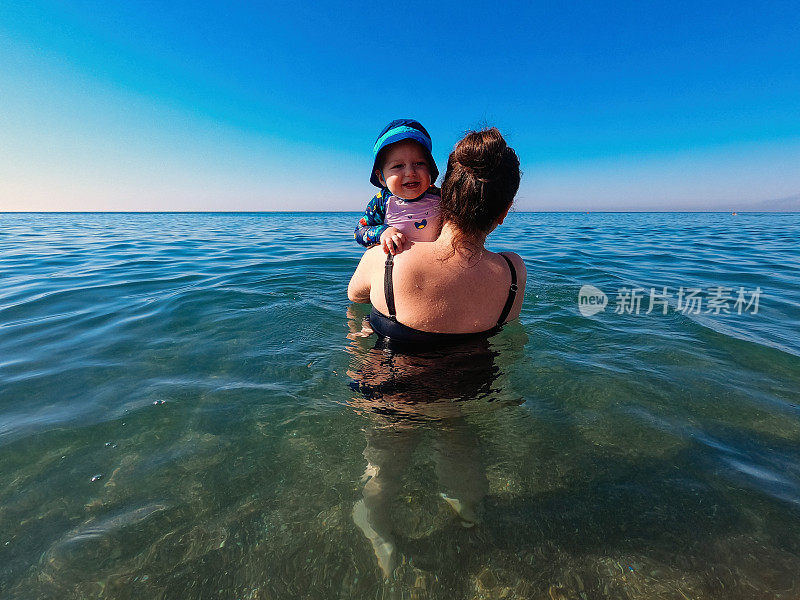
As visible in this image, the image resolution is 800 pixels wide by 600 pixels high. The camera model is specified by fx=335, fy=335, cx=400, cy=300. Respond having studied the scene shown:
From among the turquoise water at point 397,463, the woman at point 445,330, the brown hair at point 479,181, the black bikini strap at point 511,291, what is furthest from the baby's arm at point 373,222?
the black bikini strap at point 511,291

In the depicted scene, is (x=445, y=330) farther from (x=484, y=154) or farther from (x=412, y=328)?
(x=484, y=154)

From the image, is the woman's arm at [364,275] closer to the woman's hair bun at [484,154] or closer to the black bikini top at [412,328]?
the black bikini top at [412,328]

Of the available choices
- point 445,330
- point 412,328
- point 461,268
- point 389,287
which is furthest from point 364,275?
point 461,268

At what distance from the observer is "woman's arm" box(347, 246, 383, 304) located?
8.83 ft

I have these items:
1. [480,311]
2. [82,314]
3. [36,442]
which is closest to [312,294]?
[82,314]

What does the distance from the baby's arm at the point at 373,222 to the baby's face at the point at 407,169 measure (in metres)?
0.33

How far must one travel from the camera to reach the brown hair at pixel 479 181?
1.94m

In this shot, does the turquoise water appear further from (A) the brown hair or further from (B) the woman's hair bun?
(B) the woman's hair bun

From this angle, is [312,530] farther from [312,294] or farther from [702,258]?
[702,258]

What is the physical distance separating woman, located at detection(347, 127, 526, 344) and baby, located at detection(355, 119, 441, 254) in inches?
28.0

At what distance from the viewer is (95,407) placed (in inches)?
116

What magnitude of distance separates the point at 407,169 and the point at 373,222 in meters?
0.77

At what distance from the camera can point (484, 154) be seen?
192cm

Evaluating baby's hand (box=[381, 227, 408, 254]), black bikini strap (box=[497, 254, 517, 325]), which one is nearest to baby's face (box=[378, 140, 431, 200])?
baby's hand (box=[381, 227, 408, 254])
